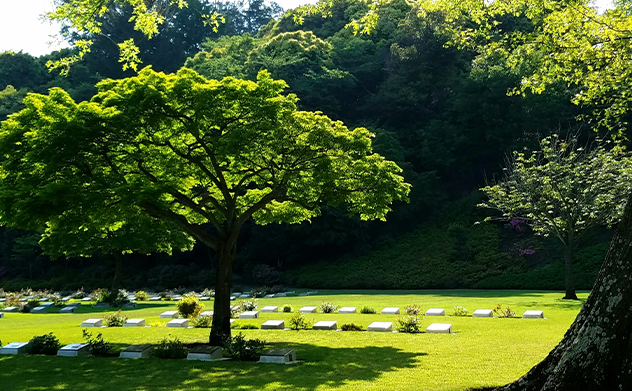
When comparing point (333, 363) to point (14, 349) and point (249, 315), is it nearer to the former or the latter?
point (14, 349)

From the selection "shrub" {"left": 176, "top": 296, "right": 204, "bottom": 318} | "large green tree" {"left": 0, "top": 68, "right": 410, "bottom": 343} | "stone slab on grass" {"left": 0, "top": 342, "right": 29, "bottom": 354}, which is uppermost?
"large green tree" {"left": 0, "top": 68, "right": 410, "bottom": 343}

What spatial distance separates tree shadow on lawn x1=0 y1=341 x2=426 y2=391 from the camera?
1008 centimetres

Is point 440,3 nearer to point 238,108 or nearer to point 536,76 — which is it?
point 536,76

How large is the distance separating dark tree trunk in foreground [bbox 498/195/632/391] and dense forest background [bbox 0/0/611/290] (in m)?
28.0

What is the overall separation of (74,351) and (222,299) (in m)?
3.51

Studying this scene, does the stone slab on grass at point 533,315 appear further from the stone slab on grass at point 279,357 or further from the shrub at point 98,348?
the shrub at point 98,348

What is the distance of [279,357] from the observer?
1217 centimetres

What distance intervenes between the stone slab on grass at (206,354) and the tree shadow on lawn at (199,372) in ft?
1.02

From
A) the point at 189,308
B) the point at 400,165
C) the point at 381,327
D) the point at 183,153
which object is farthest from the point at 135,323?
the point at 400,165

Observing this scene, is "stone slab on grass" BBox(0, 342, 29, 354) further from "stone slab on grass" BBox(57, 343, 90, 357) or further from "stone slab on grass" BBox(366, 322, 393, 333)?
"stone slab on grass" BBox(366, 322, 393, 333)

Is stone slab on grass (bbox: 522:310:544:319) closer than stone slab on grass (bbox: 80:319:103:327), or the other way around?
stone slab on grass (bbox: 522:310:544:319)

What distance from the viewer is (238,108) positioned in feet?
45.1

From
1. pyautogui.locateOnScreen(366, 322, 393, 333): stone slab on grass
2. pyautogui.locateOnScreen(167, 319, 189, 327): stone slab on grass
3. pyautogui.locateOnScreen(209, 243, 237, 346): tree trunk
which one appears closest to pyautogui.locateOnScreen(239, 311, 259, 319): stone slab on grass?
pyautogui.locateOnScreen(167, 319, 189, 327): stone slab on grass

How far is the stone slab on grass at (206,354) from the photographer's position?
12648mm
